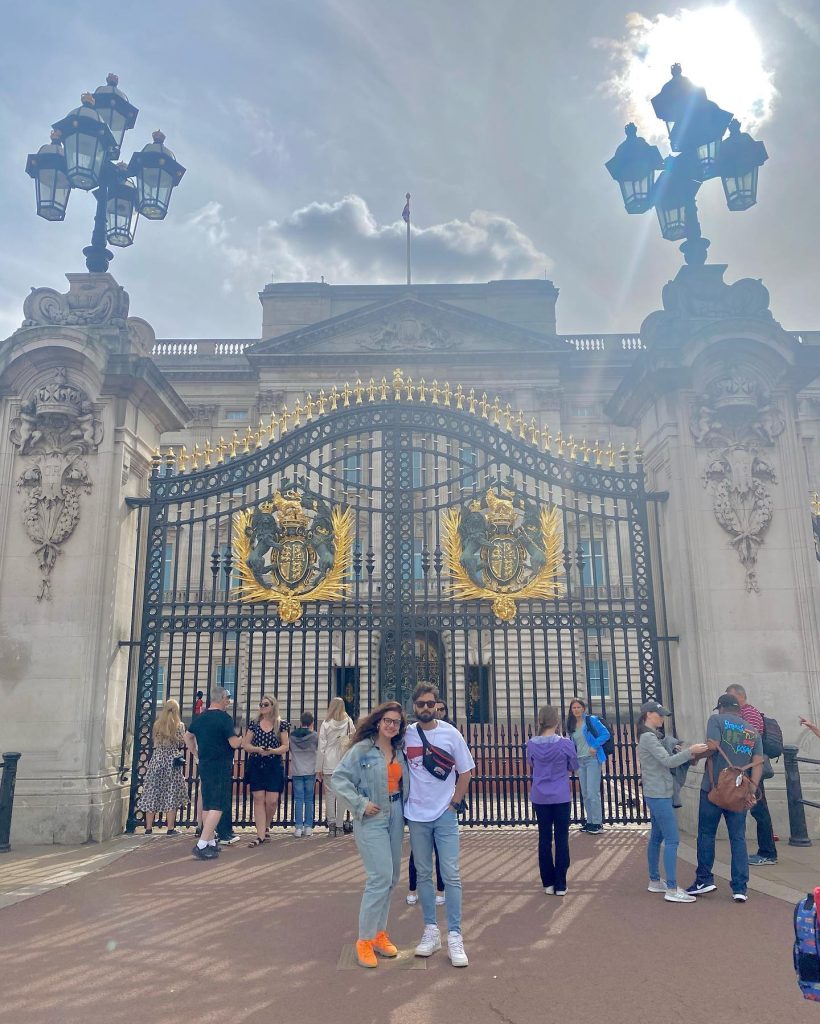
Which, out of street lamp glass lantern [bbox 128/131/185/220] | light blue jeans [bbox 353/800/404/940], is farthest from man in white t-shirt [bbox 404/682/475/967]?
street lamp glass lantern [bbox 128/131/185/220]

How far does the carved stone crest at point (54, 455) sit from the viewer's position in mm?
9523

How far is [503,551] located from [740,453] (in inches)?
133

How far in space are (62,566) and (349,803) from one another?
20.1ft

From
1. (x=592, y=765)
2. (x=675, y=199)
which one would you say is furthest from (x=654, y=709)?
(x=675, y=199)

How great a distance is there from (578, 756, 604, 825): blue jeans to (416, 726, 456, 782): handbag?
180 inches

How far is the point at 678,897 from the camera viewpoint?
629 centimetres

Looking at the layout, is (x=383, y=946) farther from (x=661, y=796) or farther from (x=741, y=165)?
(x=741, y=165)

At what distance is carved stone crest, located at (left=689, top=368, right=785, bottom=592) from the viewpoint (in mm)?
9617

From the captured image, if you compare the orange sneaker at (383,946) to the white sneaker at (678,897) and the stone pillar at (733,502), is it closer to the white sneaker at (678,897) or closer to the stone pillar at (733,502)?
the white sneaker at (678,897)

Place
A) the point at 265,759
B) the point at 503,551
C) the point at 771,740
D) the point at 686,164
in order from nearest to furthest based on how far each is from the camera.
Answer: the point at 771,740
the point at 265,759
the point at 503,551
the point at 686,164

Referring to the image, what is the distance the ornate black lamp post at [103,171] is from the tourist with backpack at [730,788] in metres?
9.72

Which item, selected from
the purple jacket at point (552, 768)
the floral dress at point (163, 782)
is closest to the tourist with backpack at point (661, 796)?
the purple jacket at point (552, 768)

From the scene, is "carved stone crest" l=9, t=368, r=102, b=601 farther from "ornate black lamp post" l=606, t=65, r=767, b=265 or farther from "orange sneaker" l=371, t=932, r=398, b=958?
"ornate black lamp post" l=606, t=65, r=767, b=265

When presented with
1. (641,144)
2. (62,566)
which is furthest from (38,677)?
(641,144)
